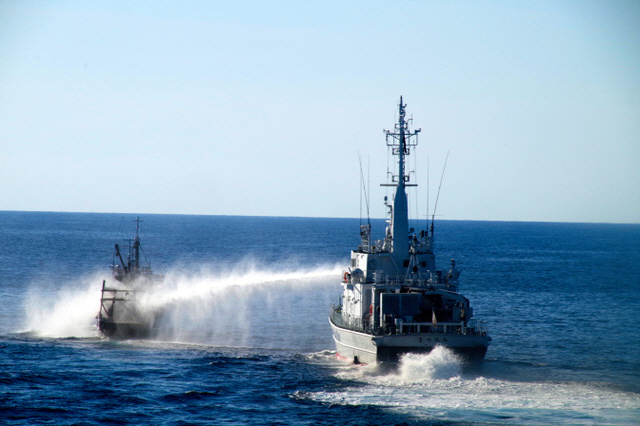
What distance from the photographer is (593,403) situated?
40.2 meters

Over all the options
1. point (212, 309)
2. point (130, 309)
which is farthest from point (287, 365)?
point (212, 309)

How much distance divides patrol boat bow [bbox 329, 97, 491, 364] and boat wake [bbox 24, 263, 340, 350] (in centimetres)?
929

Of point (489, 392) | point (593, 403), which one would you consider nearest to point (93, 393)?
point (489, 392)

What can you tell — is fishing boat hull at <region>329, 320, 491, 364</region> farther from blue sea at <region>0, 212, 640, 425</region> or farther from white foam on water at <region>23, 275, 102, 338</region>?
white foam on water at <region>23, 275, 102, 338</region>

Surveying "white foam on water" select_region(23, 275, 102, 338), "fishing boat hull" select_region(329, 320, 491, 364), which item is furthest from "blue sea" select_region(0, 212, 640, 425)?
"fishing boat hull" select_region(329, 320, 491, 364)

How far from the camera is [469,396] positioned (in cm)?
4134

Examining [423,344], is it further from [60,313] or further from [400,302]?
[60,313]

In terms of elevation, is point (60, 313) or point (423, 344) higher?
point (423, 344)

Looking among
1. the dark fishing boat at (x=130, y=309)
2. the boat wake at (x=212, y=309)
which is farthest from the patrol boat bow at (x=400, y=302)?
the dark fishing boat at (x=130, y=309)

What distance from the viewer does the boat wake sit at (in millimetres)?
64438

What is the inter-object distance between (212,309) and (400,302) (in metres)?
38.8

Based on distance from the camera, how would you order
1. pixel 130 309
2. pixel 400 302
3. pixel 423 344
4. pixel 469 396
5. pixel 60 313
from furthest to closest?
pixel 60 313 → pixel 130 309 → pixel 400 302 → pixel 423 344 → pixel 469 396

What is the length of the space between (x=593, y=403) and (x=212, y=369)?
26337mm

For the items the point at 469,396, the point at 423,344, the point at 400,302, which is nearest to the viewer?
the point at 469,396
